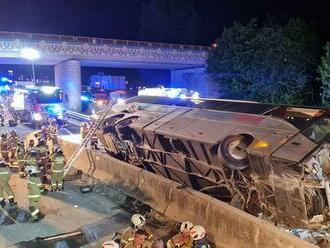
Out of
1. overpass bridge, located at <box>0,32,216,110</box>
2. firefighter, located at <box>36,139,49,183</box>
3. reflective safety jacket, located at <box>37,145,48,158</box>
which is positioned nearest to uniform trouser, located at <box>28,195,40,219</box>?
firefighter, located at <box>36,139,49,183</box>

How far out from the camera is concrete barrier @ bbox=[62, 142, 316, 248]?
6023mm

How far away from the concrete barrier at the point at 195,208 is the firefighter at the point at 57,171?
3.71 feet

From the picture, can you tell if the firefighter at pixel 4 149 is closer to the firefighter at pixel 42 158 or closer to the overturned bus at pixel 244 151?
the firefighter at pixel 42 158

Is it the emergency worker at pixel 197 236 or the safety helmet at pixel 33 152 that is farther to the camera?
the safety helmet at pixel 33 152

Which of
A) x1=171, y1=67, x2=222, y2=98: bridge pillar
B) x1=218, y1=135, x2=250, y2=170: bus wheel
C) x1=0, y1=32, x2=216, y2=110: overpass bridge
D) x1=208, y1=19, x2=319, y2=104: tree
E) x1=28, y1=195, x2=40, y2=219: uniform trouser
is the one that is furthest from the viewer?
x1=171, y1=67, x2=222, y2=98: bridge pillar

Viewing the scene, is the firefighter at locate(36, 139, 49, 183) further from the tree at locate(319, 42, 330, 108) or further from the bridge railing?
the bridge railing

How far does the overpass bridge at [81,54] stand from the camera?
2964cm

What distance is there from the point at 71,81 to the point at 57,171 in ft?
82.2

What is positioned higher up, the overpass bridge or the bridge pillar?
the overpass bridge

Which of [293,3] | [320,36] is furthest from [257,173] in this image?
[293,3]

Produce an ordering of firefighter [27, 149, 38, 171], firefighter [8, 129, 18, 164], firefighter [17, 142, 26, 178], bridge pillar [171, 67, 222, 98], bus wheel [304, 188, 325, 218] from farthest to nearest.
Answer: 1. bridge pillar [171, 67, 222, 98]
2. firefighter [8, 129, 18, 164]
3. firefighter [17, 142, 26, 178]
4. firefighter [27, 149, 38, 171]
5. bus wheel [304, 188, 325, 218]

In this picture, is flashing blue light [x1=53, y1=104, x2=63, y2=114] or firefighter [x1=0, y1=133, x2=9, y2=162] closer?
firefighter [x1=0, y1=133, x2=9, y2=162]

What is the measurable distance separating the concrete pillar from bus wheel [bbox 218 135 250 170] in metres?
28.0

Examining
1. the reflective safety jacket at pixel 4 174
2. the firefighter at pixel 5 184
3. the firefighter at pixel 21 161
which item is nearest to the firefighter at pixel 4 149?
the firefighter at pixel 21 161
